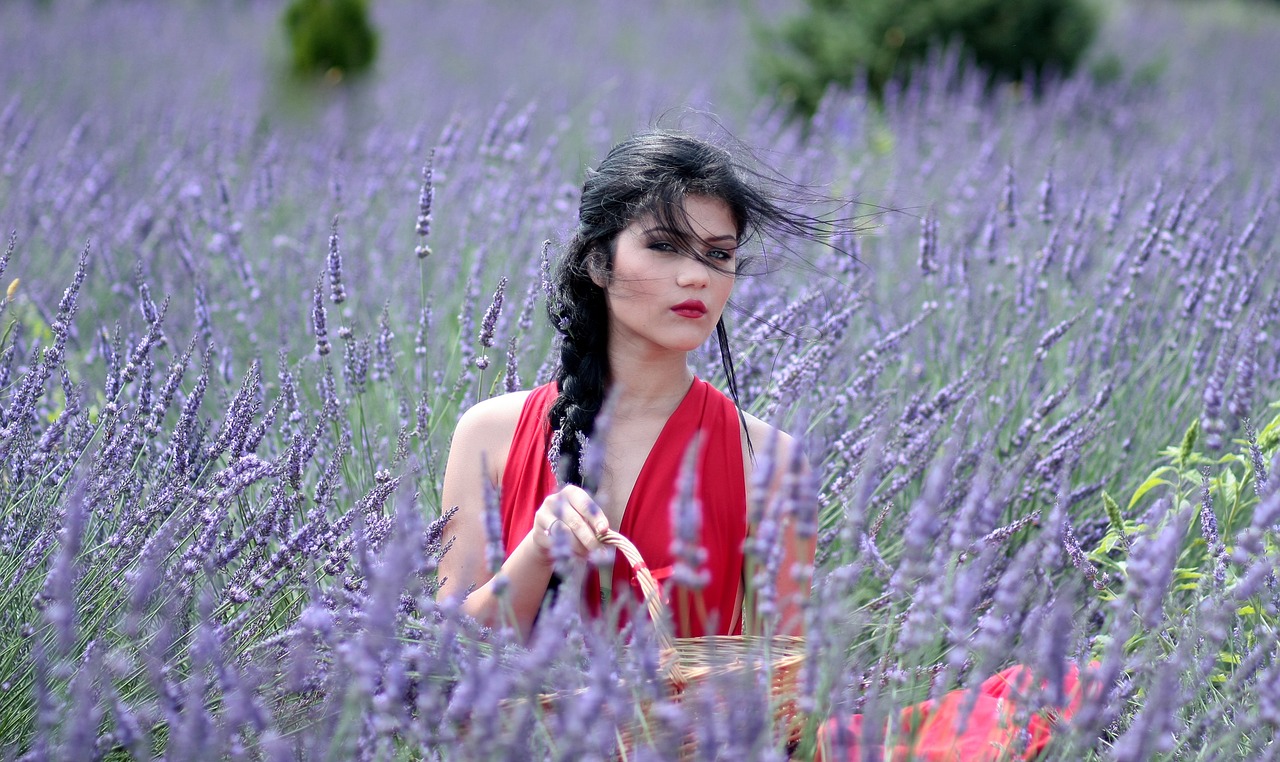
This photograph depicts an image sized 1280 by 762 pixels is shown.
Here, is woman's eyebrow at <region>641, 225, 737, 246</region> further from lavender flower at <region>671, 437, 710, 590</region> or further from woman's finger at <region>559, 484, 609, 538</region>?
lavender flower at <region>671, 437, 710, 590</region>

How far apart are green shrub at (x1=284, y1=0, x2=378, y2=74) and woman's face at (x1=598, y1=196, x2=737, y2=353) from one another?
600cm

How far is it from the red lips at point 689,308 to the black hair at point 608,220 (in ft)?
0.24

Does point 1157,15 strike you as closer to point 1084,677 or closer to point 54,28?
point 54,28

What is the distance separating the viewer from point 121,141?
17.6ft

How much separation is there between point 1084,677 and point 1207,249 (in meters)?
2.14

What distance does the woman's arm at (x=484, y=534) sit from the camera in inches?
68.3

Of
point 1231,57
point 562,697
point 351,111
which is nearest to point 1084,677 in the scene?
point 562,697

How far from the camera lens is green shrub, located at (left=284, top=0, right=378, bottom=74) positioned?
7.41 m

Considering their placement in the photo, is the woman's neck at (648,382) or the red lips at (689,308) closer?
the red lips at (689,308)

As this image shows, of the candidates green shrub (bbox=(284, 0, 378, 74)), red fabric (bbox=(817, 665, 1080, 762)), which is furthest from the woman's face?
green shrub (bbox=(284, 0, 378, 74))

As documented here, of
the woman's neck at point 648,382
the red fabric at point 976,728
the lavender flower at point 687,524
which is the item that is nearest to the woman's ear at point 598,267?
the woman's neck at point 648,382

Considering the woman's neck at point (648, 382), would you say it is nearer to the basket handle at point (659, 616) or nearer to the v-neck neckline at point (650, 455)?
the v-neck neckline at point (650, 455)

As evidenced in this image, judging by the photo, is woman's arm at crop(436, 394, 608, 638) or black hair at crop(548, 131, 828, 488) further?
black hair at crop(548, 131, 828, 488)

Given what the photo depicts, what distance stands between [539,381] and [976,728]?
45.2 inches
